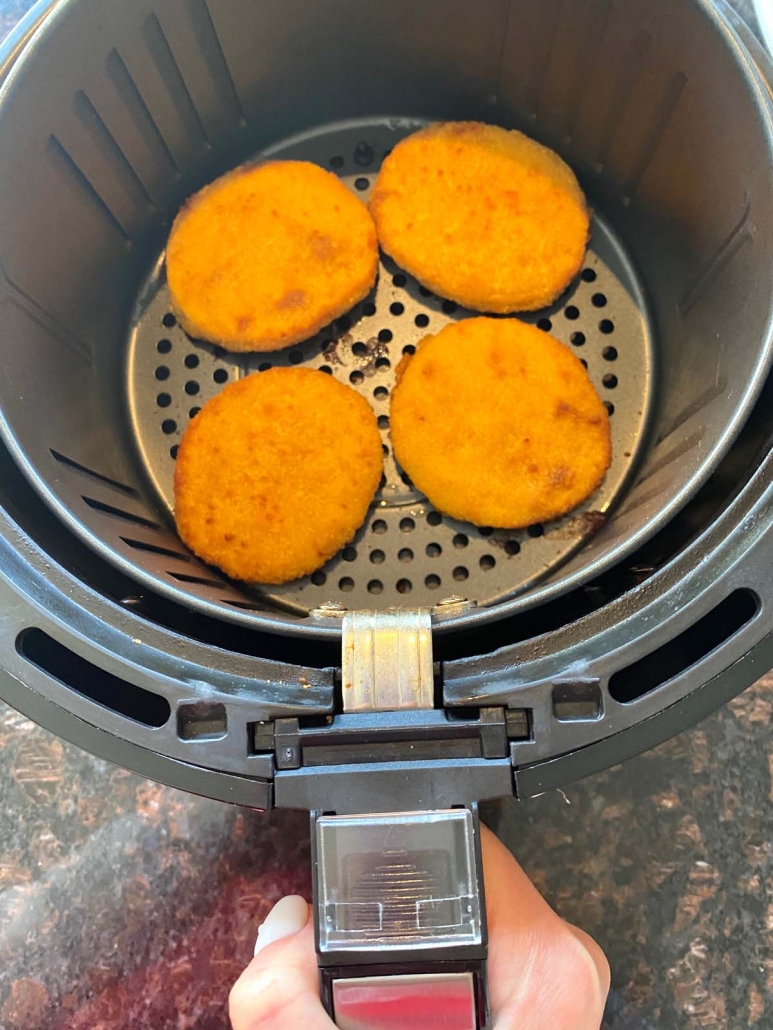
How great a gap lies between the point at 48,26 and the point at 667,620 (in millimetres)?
672

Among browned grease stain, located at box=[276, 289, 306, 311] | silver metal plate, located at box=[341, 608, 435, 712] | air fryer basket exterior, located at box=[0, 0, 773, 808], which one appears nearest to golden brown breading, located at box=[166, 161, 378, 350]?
browned grease stain, located at box=[276, 289, 306, 311]

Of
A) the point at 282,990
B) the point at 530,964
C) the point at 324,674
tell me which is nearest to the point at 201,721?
the point at 324,674

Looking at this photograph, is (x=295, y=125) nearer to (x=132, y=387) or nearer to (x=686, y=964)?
(x=132, y=387)

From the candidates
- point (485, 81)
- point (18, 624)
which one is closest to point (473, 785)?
point (18, 624)

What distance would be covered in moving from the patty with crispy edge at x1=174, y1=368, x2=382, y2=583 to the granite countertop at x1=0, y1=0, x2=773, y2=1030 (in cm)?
28

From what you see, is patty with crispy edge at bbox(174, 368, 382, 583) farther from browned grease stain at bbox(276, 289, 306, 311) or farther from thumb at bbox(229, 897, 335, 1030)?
thumb at bbox(229, 897, 335, 1030)

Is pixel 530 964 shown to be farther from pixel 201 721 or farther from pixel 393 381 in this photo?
pixel 393 381

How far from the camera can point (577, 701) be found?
1.62ft

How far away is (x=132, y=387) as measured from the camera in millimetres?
847

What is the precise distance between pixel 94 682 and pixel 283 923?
0.92ft

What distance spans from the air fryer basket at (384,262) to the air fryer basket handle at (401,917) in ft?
0.60

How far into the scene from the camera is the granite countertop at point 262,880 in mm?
745

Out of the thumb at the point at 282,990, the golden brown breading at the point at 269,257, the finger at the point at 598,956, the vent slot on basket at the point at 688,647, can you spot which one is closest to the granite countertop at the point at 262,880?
the finger at the point at 598,956

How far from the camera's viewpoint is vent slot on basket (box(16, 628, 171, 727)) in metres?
0.52
